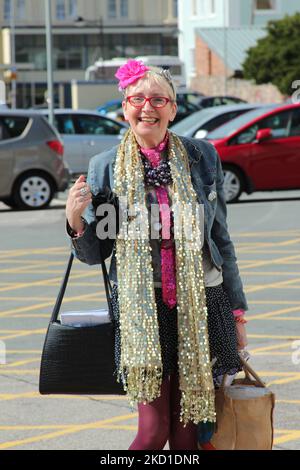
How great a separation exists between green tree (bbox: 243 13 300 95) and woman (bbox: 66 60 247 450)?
156ft

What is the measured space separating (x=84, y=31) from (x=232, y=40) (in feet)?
94.9

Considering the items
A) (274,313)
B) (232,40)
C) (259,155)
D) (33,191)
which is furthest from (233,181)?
(232,40)

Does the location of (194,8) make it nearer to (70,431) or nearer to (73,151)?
(73,151)

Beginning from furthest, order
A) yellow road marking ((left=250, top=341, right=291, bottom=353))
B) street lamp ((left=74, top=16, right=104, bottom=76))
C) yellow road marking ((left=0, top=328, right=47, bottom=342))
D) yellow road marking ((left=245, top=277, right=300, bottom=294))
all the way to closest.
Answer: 1. street lamp ((left=74, top=16, right=104, bottom=76))
2. yellow road marking ((left=245, top=277, right=300, bottom=294))
3. yellow road marking ((left=0, top=328, right=47, bottom=342))
4. yellow road marking ((left=250, top=341, right=291, bottom=353))

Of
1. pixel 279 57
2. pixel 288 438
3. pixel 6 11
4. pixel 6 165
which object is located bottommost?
pixel 6 165

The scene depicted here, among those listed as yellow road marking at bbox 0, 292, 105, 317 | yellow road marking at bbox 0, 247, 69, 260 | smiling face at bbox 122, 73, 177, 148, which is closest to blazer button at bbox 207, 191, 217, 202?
smiling face at bbox 122, 73, 177, 148

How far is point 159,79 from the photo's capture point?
449 centimetres

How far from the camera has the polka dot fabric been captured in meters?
4.42

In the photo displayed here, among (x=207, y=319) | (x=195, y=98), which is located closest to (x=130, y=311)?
(x=207, y=319)

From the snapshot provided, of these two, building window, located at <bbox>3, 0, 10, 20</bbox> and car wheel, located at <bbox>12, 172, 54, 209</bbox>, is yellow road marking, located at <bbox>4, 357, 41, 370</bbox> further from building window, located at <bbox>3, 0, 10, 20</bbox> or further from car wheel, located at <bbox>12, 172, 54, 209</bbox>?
building window, located at <bbox>3, 0, 10, 20</bbox>

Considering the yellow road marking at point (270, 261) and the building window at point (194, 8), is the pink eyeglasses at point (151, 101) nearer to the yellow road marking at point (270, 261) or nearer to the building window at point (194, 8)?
the yellow road marking at point (270, 261)

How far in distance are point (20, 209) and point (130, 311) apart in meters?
15.8

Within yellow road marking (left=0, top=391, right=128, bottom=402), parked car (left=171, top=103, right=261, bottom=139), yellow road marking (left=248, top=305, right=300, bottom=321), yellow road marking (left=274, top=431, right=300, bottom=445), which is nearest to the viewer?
yellow road marking (left=274, top=431, right=300, bottom=445)

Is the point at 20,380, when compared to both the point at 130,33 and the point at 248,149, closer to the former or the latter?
the point at 248,149
